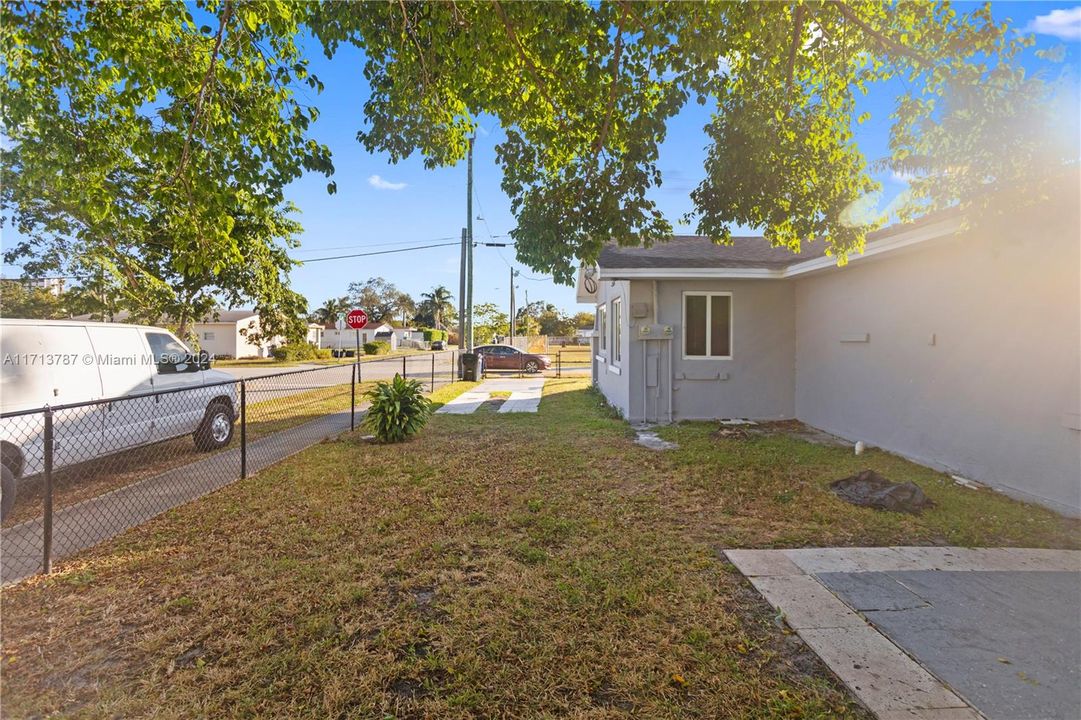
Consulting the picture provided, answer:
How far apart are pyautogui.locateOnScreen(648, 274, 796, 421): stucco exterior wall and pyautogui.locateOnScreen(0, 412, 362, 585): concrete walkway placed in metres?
6.33

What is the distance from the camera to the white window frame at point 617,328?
988cm

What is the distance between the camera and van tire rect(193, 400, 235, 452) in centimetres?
686

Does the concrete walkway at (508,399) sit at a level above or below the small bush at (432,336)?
below

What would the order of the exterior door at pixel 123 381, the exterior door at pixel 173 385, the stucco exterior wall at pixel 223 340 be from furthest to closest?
the stucco exterior wall at pixel 223 340 → the exterior door at pixel 173 385 → the exterior door at pixel 123 381

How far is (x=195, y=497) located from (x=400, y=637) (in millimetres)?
3603

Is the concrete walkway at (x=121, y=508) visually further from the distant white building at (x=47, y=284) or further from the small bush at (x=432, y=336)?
the small bush at (x=432, y=336)

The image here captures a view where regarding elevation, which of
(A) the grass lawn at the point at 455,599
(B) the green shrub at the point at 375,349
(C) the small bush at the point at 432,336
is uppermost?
(C) the small bush at the point at 432,336

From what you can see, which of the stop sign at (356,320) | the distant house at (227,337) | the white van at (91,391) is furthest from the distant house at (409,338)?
the white van at (91,391)

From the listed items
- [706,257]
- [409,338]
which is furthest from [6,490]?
[409,338]

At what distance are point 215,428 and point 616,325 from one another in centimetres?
747

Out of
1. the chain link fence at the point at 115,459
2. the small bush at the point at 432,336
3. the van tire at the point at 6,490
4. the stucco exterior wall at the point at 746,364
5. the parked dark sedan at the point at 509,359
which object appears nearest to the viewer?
the chain link fence at the point at 115,459

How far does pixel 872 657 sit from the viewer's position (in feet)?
8.03

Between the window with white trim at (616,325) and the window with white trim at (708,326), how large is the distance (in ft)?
4.36

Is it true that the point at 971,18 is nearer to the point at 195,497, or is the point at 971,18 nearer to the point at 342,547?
the point at 342,547
